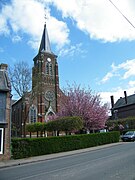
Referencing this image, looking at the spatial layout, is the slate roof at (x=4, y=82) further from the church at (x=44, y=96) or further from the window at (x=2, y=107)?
the church at (x=44, y=96)

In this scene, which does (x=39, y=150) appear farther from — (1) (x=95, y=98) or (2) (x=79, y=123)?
(1) (x=95, y=98)

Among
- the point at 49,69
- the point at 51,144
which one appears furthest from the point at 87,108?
the point at 49,69

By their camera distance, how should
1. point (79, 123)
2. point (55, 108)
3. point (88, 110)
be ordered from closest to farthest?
point (79, 123) → point (88, 110) → point (55, 108)

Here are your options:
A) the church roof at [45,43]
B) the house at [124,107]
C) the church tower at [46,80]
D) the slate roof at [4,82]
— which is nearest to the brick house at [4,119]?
the slate roof at [4,82]

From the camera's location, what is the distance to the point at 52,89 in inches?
2233

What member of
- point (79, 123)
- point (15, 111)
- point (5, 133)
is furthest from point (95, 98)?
point (15, 111)

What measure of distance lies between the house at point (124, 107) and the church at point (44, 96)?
65.5 ft

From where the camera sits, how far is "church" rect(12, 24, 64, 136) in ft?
170

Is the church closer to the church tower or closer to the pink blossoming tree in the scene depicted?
the church tower

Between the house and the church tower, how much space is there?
19.9 meters

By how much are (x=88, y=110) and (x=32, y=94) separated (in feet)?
31.4

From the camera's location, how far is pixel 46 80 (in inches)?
2226

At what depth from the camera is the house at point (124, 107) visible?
6216cm

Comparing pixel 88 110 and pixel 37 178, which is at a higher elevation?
pixel 88 110
